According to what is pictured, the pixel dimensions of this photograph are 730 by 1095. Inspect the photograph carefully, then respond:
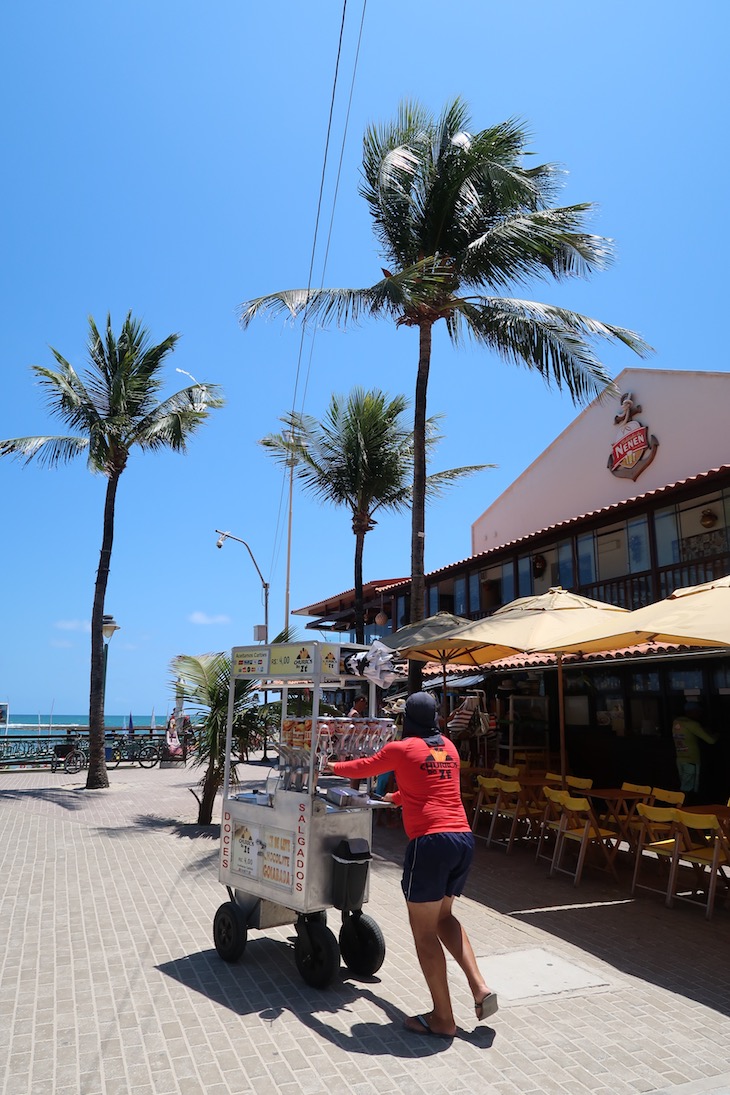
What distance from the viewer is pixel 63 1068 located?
3.77m

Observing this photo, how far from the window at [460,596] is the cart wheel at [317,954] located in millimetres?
14381

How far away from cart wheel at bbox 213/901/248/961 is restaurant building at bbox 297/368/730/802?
6056mm

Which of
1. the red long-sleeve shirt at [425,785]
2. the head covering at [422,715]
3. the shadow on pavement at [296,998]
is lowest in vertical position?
the shadow on pavement at [296,998]

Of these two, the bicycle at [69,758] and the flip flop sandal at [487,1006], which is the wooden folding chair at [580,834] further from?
the bicycle at [69,758]

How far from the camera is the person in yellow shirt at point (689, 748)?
10539mm

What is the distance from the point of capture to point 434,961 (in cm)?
411

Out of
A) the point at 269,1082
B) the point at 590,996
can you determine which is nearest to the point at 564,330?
the point at 590,996

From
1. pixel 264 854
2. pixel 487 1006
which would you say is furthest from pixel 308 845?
pixel 487 1006

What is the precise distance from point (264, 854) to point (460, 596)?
48.1 ft

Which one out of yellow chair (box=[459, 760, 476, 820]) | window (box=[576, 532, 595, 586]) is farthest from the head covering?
window (box=[576, 532, 595, 586])

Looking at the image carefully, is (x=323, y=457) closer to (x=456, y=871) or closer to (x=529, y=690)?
(x=529, y=690)

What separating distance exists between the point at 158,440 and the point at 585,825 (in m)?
12.8

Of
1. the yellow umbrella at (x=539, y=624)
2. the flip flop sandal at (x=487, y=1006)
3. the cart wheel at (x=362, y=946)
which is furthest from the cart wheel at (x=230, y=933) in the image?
the yellow umbrella at (x=539, y=624)

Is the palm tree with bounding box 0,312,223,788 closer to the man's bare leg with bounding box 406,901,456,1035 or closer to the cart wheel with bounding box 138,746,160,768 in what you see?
the cart wheel with bounding box 138,746,160,768
